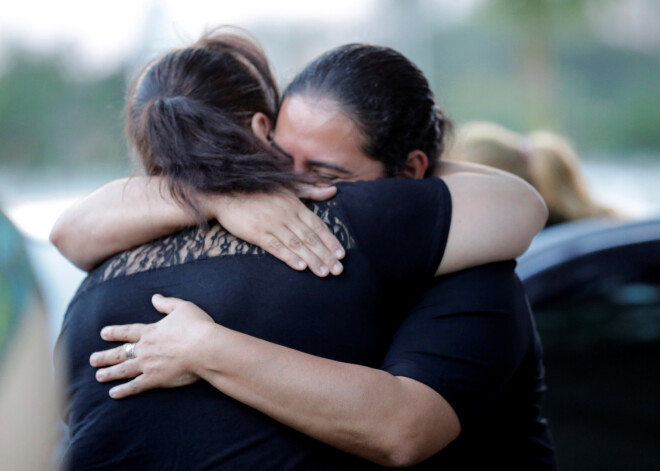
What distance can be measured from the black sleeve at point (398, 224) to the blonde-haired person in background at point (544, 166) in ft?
6.65

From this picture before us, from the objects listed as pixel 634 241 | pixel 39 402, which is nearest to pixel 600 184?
pixel 634 241

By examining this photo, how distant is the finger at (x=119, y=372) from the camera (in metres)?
1.47

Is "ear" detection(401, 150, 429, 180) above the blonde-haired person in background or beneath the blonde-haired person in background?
above

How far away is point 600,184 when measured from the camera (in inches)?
326

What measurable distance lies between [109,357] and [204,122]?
0.53 metres

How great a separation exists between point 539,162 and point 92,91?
4356mm

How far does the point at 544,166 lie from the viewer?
12.2ft

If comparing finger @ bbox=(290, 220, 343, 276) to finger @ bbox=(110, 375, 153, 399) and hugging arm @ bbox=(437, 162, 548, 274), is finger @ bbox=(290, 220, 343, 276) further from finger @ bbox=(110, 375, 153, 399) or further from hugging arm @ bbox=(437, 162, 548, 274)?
finger @ bbox=(110, 375, 153, 399)

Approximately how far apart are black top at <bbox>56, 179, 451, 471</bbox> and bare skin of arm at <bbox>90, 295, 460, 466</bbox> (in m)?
0.05

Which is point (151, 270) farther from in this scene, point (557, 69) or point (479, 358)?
point (557, 69)

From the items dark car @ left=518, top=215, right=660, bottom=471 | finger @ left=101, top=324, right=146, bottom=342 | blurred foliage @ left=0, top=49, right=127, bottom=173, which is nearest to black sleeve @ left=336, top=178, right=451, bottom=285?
finger @ left=101, top=324, right=146, bottom=342

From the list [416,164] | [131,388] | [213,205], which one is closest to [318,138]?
[416,164]

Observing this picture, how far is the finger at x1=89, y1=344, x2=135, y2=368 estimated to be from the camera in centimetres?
150

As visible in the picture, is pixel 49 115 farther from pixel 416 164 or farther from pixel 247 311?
pixel 247 311
